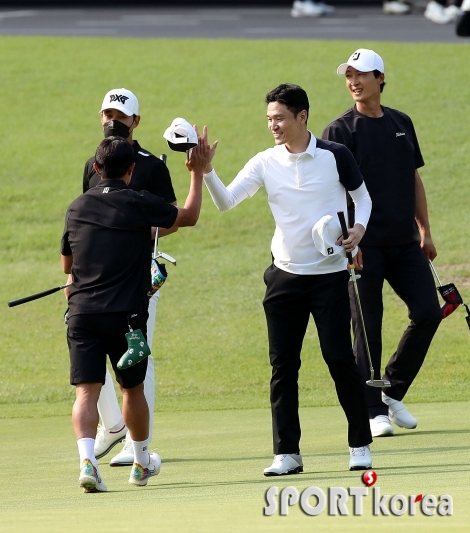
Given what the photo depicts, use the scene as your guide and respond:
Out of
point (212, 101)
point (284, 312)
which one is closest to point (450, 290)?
point (284, 312)

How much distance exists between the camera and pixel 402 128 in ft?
25.1

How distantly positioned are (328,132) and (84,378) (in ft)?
7.60

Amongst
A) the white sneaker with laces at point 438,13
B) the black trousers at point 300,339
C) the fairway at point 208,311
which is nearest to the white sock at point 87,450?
the fairway at point 208,311

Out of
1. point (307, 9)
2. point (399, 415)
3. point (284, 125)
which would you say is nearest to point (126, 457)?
point (399, 415)

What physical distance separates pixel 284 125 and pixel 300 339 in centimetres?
107

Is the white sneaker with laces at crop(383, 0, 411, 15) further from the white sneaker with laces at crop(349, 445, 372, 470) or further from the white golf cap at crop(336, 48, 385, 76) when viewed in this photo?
the white sneaker with laces at crop(349, 445, 372, 470)

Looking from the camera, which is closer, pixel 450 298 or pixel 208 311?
pixel 450 298

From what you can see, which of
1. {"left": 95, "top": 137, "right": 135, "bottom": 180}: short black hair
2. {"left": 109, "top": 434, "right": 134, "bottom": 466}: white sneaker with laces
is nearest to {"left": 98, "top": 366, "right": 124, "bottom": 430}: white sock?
{"left": 109, "top": 434, "right": 134, "bottom": 466}: white sneaker with laces

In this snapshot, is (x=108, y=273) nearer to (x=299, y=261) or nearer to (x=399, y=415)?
(x=299, y=261)

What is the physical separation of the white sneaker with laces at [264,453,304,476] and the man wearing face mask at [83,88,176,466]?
67 centimetres

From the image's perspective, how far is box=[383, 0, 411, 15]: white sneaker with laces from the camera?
2620cm

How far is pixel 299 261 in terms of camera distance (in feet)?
20.4

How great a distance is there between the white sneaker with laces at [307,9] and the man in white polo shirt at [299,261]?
67.7 feet

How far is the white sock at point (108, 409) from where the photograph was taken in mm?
7105
